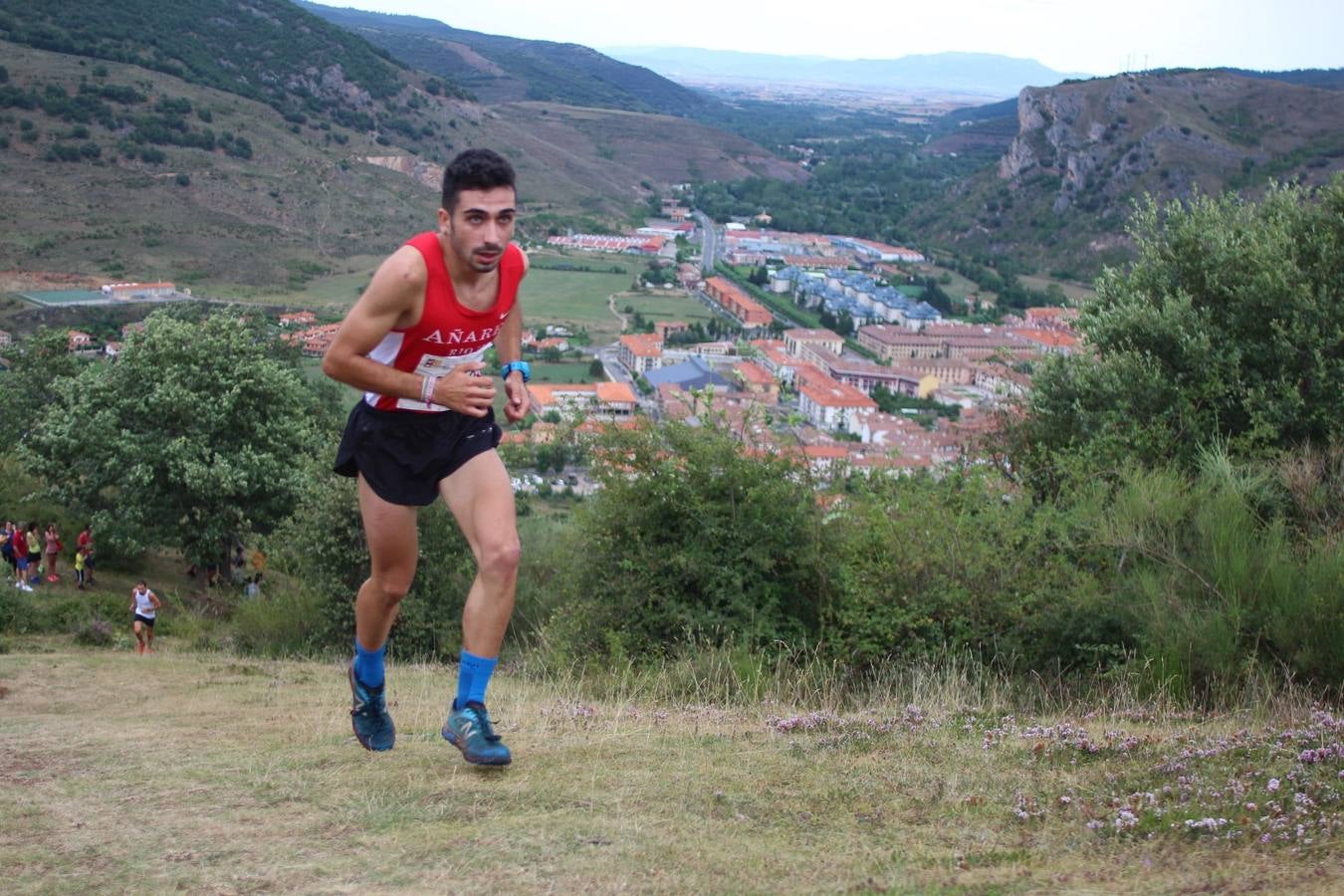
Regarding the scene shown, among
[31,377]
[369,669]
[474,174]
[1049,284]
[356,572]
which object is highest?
[474,174]

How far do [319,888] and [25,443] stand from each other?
21.6 meters

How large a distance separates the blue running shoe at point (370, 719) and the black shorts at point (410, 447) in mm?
1012

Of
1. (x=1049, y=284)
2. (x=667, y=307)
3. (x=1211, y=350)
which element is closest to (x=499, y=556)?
(x=1211, y=350)

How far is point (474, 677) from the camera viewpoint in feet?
16.1

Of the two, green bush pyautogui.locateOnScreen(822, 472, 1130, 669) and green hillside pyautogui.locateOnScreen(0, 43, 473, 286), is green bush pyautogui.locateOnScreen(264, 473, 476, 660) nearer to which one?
green bush pyautogui.locateOnScreen(822, 472, 1130, 669)

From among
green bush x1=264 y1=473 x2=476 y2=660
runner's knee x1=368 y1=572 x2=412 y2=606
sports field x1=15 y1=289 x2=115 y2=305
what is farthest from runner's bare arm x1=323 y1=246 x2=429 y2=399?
sports field x1=15 y1=289 x2=115 y2=305

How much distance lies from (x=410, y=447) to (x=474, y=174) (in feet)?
3.59

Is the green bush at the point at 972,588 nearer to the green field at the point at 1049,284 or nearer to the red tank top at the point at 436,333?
the red tank top at the point at 436,333

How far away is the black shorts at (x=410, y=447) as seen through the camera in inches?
192

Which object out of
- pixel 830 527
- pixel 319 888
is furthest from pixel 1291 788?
pixel 830 527

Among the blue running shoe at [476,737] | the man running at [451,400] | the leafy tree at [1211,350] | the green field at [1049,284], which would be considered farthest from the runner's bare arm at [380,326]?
the green field at [1049,284]

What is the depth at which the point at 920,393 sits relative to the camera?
197 feet

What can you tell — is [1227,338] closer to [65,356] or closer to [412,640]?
[412,640]

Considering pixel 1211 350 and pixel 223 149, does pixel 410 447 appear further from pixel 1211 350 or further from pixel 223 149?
pixel 223 149
